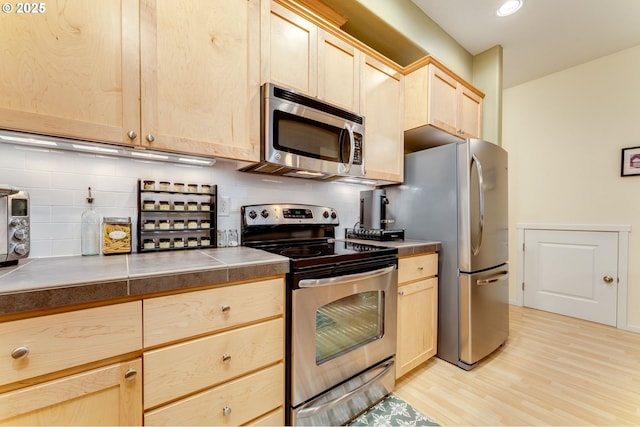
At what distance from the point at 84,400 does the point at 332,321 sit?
0.96 meters

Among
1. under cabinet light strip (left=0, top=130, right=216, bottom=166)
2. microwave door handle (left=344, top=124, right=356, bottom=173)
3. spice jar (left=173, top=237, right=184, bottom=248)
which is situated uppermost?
microwave door handle (left=344, top=124, right=356, bottom=173)

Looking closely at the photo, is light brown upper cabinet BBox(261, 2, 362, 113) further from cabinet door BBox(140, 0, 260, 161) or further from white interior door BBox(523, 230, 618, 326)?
white interior door BBox(523, 230, 618, 326)

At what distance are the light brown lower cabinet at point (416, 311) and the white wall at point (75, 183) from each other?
119cm

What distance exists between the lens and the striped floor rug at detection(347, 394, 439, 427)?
4.69 feet

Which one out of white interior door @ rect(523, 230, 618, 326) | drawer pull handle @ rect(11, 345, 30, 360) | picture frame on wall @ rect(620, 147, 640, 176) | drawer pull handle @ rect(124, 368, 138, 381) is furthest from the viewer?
white interior door @ rect(523, 230, 618, 326)

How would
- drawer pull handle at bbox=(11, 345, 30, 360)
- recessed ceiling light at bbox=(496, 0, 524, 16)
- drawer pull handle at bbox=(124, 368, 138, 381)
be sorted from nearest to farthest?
1. drawer pull handle at bbox=(11, 345, 30, 360)
2. drawer pull handle at bbox=(124, 368, 138, 381)
3. recessed ceiling light at bbox=(496, 0, 524, 16)

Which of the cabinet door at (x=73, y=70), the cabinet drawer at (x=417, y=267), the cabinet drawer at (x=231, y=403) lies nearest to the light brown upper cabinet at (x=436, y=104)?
the cabinet drawer at (x=417, y=267)

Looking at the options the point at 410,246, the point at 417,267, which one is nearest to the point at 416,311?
the point at 417,267

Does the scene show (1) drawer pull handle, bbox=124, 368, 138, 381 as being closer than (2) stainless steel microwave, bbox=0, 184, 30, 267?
Yes

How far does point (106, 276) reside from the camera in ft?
2.70

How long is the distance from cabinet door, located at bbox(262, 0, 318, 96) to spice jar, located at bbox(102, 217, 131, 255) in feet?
3.42

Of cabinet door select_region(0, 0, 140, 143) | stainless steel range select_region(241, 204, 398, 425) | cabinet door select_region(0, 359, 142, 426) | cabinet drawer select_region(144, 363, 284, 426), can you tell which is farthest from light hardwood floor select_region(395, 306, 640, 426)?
cabinet door select_region(0, 0, 140, 143)

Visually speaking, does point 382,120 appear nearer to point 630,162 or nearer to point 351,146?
point 351,146

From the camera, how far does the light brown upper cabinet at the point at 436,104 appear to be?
2.12 meters
